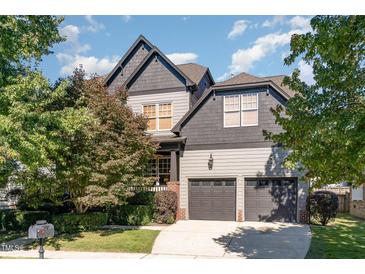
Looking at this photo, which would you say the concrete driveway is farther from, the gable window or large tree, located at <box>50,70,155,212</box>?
the gable window

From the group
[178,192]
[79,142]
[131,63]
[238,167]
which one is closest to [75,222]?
[79,142]

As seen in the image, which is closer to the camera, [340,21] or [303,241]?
[340,21]

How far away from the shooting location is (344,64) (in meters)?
6.86

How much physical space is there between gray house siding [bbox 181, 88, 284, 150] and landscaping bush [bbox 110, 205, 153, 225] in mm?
3735

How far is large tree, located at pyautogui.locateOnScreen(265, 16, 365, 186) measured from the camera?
5727 millimetres

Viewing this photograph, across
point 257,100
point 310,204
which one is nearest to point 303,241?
point 310,204

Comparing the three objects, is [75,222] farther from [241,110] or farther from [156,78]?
[241,110]

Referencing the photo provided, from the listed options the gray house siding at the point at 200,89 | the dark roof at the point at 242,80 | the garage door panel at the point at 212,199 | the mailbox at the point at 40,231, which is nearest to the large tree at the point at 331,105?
the mailbox at the point at 40,231

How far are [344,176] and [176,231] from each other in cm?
737

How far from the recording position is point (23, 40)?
962 cm

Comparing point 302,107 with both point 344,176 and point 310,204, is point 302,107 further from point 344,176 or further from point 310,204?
point 310,204

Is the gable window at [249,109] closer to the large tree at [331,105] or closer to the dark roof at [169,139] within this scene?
the dark roof at [169,139]

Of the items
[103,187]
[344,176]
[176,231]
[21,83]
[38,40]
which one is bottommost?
[176,231]

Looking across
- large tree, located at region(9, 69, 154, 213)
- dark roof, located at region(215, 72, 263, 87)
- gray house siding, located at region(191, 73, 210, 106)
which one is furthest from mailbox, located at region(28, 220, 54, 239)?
gray house siding, located at region(191, 73, 210, 106)
